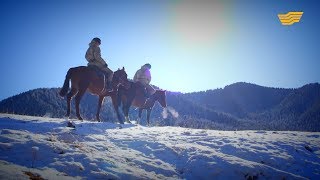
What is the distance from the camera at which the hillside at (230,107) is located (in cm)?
9890

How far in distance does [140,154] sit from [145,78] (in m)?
12.7

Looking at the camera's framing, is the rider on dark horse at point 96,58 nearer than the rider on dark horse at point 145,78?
Yes

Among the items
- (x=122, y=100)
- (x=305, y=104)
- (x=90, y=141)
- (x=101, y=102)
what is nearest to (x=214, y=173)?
(x=90, y=141)

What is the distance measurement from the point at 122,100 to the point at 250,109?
172 metres

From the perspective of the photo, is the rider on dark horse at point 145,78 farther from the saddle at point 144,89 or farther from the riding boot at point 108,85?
the riding boot at point 108,85

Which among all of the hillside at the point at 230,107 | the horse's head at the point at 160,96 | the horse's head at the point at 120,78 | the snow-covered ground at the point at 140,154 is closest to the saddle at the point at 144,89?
the horse's head at the point at 160,96

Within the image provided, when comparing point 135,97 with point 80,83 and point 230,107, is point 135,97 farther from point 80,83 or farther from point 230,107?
point 230,107

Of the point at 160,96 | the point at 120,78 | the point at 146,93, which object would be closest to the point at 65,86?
the point at 120,78

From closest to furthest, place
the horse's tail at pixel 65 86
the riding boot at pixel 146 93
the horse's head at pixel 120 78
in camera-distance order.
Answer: the horse's tail at pixel 65 86, the horse's head at pixel 120 78, the riding boot at pixel 146 93

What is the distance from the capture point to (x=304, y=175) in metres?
10.9

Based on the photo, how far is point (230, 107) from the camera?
601ft

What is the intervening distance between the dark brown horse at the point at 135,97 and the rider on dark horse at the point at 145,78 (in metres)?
0.49

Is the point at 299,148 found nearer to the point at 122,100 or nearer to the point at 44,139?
the point at 44,139

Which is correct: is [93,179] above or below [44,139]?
below
